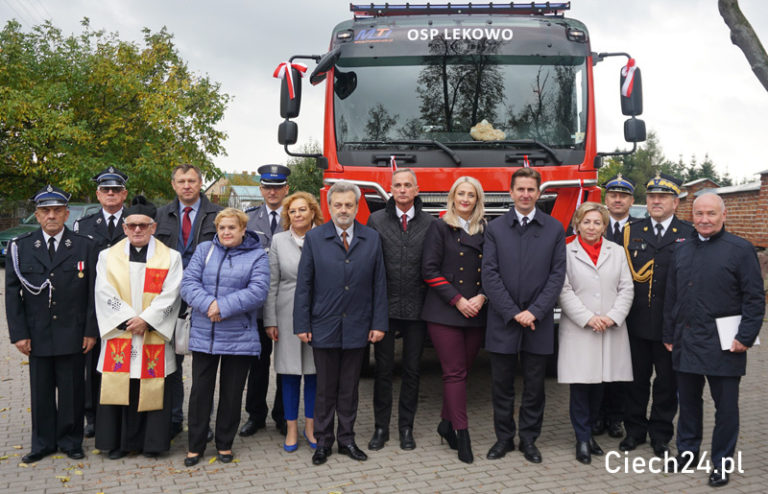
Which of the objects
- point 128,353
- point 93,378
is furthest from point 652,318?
point 93,378

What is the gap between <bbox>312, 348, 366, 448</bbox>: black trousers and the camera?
493 centimetres

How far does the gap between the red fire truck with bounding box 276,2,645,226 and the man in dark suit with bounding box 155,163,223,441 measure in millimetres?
1335

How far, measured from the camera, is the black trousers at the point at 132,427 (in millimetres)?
4852

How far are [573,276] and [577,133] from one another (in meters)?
1.89

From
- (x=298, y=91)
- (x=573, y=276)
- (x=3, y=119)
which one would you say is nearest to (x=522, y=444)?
(x=573, y=276)

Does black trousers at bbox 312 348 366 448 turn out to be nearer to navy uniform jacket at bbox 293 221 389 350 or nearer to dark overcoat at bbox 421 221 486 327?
navy uniform jacket at bbox 293 221 389 350

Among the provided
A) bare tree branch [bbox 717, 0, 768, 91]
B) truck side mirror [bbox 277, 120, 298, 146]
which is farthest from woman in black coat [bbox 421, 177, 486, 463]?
bare tree branch [bbox 717, 0, 768, 91]

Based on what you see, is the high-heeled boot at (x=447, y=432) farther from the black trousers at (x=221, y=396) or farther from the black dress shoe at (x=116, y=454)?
the black dress shoe at (x=116, y=454)

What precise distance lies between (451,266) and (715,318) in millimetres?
1777

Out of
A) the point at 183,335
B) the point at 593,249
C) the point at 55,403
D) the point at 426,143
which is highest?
the point at 426,143

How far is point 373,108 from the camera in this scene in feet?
21.2

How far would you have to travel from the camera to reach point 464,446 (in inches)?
195

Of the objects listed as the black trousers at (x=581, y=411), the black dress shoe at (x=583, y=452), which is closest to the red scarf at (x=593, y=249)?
the black trousers at (x=581, y=411)

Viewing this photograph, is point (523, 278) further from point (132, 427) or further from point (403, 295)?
point (132, 427)
